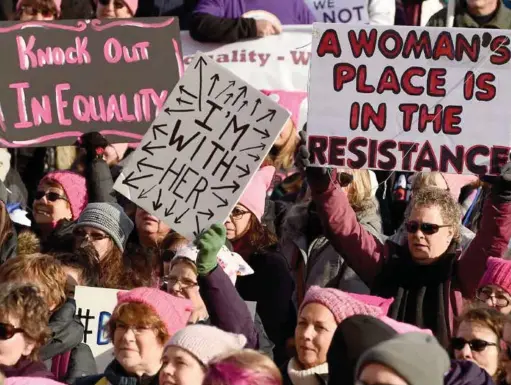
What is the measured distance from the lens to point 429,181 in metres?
8.66

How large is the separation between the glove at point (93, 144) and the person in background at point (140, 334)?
233 cm

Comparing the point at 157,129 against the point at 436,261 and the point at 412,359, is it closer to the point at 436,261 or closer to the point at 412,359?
the point at 436,261

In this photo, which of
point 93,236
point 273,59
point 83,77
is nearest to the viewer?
point 93,236

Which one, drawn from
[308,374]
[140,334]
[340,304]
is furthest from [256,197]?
[308,374]

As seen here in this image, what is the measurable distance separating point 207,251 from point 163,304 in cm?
28

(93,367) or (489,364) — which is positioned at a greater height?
(489,364)

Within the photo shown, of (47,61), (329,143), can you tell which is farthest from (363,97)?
(47,61)

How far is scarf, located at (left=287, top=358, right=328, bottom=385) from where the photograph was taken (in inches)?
249

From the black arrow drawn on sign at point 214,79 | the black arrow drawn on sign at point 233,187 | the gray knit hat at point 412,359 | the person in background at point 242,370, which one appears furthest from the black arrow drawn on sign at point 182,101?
the gray knit hat at point 412,359

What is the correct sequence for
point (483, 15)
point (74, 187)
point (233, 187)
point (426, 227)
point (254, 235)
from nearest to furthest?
point (426, 227), point (233, 187), point (254, 235), point (74, 187), point (483, 15)

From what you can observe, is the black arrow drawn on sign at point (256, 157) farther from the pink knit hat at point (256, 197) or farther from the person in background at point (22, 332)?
the person in background at point (22, 332)

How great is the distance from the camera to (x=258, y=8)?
1100cm

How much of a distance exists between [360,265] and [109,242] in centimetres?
152

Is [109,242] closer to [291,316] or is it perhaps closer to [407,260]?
[291,316]
